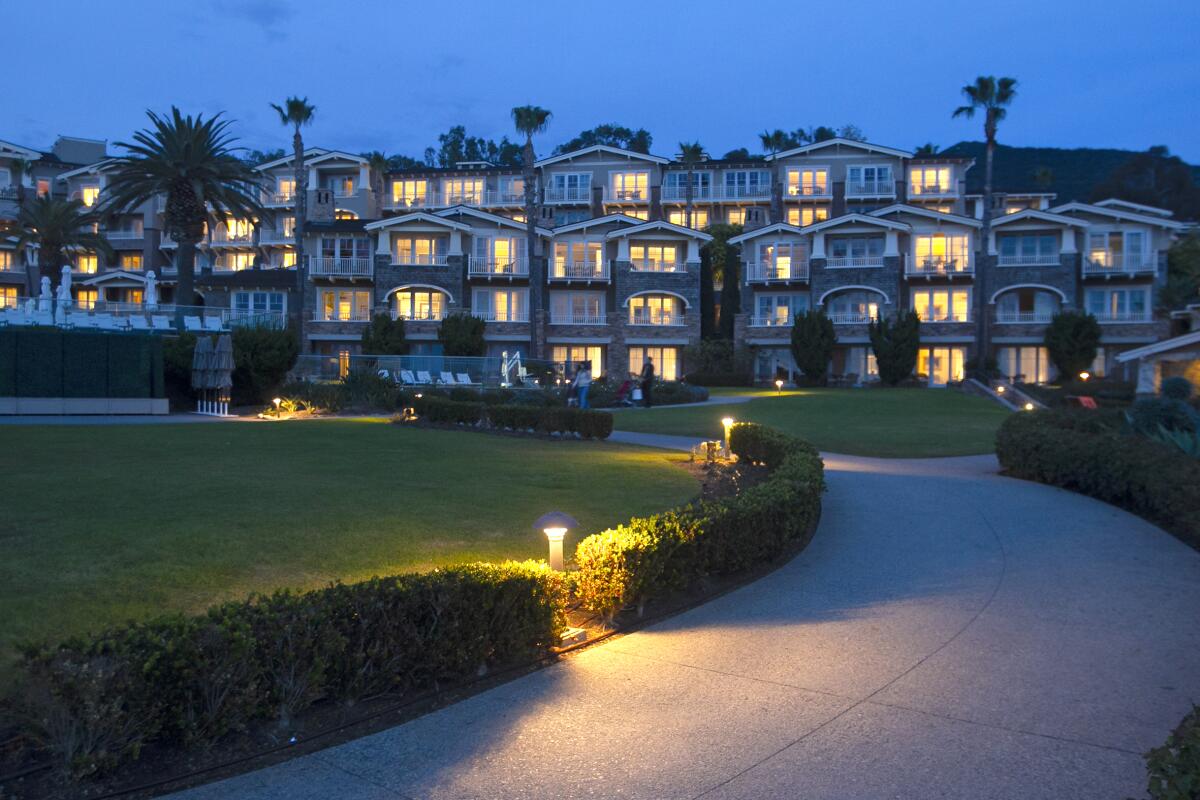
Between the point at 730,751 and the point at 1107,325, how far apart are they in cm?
5249

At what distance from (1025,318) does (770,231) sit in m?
14.6

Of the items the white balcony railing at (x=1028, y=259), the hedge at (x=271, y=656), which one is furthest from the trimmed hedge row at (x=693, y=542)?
the white balcony railing at (x=1028, y=259)

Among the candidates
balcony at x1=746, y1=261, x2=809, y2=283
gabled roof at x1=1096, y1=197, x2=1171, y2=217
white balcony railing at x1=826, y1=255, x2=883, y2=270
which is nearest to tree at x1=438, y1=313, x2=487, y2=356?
balcony at x1=746, y1=261, x2=809, y2=283

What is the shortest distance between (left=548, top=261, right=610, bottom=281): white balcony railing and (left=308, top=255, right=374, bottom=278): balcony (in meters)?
10.5

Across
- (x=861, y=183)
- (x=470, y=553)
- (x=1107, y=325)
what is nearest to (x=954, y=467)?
(x=470, y=553)

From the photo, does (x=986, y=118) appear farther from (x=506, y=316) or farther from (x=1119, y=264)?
(x=506, y=316)

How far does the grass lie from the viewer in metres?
7.75

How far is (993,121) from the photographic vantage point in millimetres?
50594

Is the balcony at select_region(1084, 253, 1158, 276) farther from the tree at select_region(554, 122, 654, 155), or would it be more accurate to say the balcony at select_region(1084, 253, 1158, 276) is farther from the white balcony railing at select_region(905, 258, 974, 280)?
the tree at select_region(554, 122, 654, 155)

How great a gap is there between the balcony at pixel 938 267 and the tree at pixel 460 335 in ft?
78.2

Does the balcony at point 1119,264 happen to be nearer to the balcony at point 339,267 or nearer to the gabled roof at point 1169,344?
the gabled roof at point 1169,344

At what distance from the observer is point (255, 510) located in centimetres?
1127

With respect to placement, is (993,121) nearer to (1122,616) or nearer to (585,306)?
(585,306)

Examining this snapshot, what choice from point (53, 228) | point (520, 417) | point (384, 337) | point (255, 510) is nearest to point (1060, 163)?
point (384, 337)
